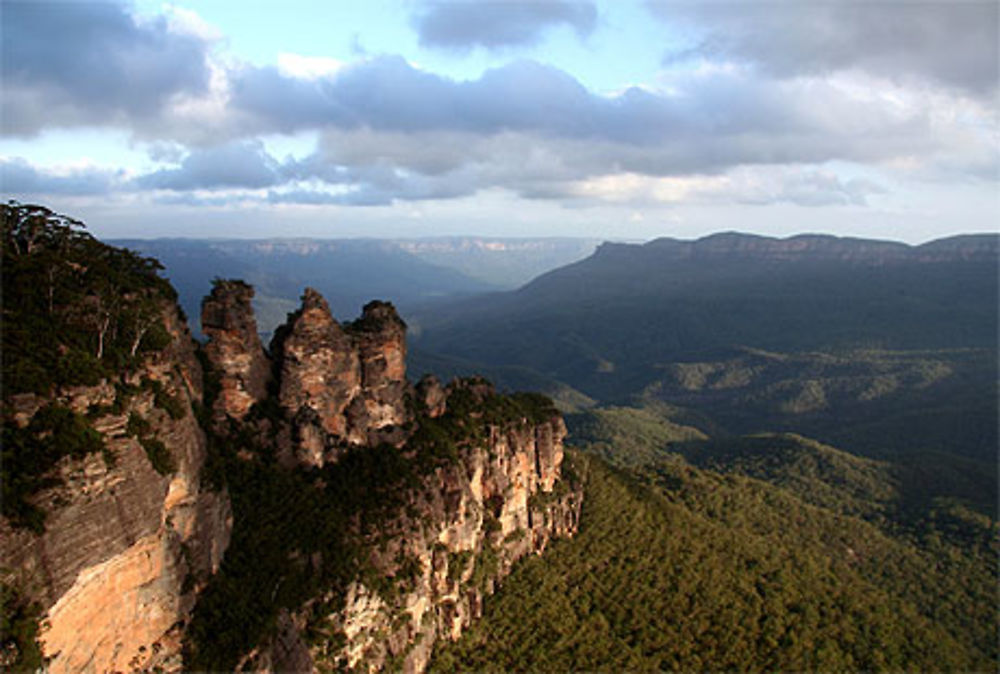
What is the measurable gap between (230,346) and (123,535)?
1393cm

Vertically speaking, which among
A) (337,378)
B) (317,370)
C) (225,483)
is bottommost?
(225,483)

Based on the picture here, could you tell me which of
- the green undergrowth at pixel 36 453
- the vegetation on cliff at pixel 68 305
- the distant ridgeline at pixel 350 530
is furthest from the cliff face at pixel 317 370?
the green undergrowth at pixel 36 453

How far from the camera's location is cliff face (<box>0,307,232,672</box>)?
1700 centimetres

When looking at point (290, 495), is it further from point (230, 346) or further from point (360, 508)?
point (230, 346)

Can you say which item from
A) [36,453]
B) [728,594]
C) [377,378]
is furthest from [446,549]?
[728,594]

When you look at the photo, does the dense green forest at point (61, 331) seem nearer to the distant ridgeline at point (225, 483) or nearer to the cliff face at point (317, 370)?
the distant ridgeline at point (225, 483)

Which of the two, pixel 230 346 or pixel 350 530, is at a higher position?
pixel 230 346

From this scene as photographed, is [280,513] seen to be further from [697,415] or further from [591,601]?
[697,415]

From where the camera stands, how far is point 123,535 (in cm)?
1930

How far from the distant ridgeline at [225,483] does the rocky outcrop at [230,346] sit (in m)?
0.11

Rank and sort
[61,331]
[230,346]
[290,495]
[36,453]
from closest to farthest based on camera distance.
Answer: [36,453] < [61,331] < [290,495] < [230,346]

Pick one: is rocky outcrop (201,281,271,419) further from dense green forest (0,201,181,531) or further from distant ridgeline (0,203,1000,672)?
dense green forest (0,201,181,531)

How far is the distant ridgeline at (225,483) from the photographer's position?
1755cm

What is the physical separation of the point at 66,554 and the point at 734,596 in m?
43.6
